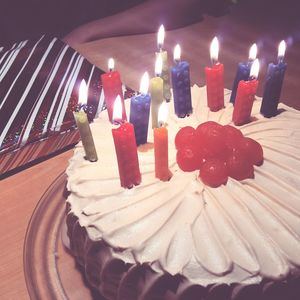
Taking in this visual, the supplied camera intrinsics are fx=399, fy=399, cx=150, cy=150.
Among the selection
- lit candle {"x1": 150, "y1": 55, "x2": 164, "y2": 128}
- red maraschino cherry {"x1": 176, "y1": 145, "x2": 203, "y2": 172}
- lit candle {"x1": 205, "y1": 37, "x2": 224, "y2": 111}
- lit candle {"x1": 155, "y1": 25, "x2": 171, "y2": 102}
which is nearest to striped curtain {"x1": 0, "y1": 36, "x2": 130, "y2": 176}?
lit candle {"x1": 155, "y1": 25, "x2": 171, "y2": 102}

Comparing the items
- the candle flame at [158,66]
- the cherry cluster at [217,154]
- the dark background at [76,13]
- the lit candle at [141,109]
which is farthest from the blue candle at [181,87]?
the dark background at [76,13]

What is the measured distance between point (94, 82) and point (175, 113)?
→ 964mm

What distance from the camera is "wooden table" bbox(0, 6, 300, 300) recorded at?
170 centimetres

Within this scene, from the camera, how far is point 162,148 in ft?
4.36

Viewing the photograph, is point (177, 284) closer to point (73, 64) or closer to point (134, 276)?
point (134, 276)

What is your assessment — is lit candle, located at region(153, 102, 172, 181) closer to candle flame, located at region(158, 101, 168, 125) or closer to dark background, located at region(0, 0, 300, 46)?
candle flame, located at region(158, 101, 168, 125)

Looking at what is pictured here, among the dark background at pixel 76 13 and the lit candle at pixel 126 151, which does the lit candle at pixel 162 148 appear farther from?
the dark background at pixel 76 13

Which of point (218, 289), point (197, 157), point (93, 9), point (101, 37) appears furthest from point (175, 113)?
point (93, 9)

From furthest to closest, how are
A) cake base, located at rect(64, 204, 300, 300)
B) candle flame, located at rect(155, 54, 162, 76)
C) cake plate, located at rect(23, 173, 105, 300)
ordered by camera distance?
candle flame, located at rect(155, 54, 162, 76) → cake plate, located at rect(23, 173, 105, 300) → cake base, located at rect(64, 204, 300, 300)

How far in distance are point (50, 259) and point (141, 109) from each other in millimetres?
716

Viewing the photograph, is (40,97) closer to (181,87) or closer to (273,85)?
(181,87)

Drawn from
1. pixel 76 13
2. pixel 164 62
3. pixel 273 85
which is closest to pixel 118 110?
pixel 164 62

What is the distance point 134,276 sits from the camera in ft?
4.07

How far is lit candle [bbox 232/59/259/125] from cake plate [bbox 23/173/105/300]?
864 mm
